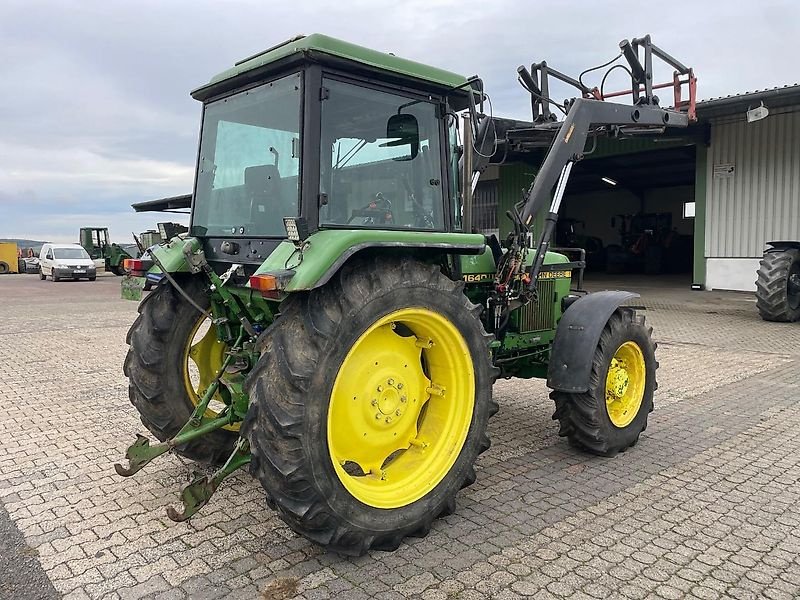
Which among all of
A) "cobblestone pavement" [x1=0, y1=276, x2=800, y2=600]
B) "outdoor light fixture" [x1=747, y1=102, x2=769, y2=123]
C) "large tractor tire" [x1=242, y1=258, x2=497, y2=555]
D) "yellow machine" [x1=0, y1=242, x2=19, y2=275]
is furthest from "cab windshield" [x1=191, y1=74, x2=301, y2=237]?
"yellow machine" [x1=0, y1=242, x2=19, y2=275]

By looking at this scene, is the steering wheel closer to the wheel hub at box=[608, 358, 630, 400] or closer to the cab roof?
the cab roof

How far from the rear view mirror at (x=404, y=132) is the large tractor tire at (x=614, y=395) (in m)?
1.81

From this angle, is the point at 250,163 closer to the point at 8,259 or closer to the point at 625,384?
the point at 625,384

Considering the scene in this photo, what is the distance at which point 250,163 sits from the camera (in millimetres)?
3555

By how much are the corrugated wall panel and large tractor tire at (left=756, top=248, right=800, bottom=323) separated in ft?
14.6

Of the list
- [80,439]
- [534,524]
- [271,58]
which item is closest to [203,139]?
[271,58]

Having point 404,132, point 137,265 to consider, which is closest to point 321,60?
point 404,132

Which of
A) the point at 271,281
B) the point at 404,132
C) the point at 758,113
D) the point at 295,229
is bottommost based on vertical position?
the point at 271,281

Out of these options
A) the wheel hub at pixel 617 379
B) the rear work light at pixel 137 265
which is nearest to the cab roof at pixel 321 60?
the rear work light at pixel 137 265

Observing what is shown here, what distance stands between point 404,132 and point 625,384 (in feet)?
7.98

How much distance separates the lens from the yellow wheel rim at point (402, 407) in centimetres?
313

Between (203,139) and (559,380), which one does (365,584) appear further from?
(203,139)

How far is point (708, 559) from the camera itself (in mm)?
2977

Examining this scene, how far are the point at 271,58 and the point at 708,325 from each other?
997cm
